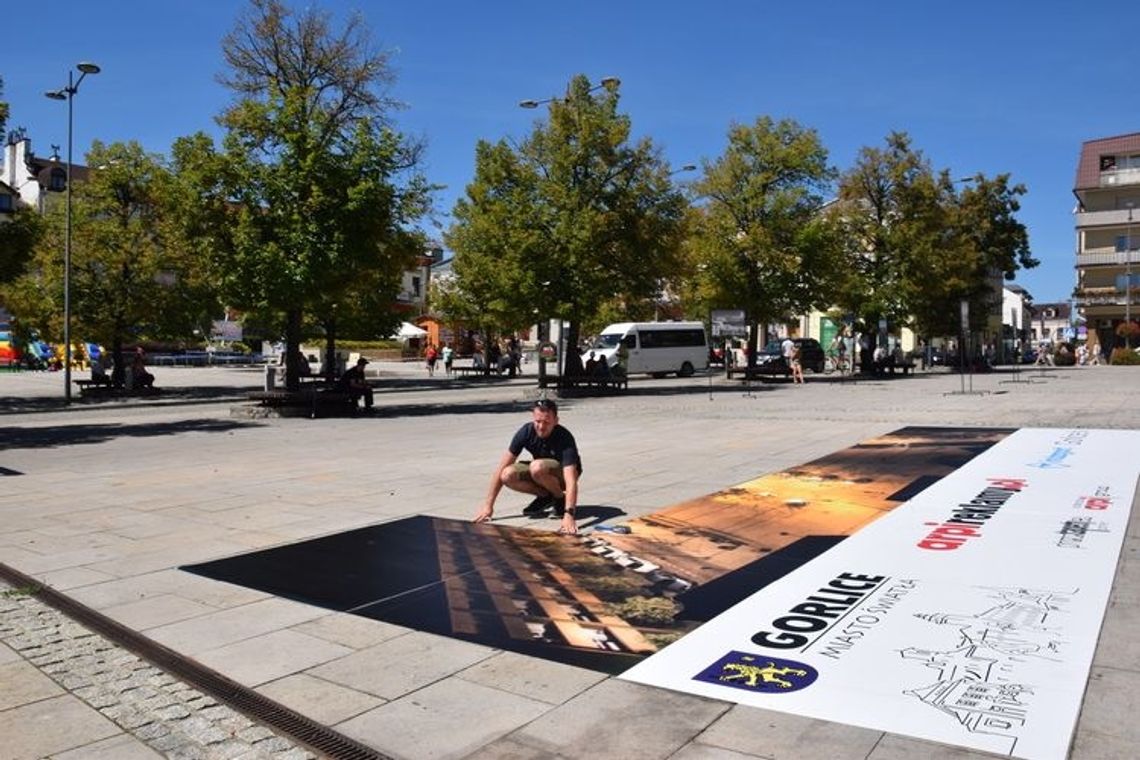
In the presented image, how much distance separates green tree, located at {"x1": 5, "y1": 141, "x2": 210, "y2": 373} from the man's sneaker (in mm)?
21877

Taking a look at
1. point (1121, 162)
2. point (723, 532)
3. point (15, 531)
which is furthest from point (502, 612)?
point (1121, 162)

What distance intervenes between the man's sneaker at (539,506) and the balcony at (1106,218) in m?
71.4

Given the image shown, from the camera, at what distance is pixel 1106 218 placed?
221 ft

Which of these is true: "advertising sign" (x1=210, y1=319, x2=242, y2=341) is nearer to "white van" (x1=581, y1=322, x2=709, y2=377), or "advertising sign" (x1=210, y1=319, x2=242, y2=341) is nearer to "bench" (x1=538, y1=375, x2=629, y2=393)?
"white van" (x1=581, y1=322, x2=709, y2=377)

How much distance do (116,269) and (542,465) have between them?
952 inches

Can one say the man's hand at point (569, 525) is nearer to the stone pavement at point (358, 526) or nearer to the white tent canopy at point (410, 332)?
the stone pavement at point (358, 526)

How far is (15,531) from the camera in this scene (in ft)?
25.7

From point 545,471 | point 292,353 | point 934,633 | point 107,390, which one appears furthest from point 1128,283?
point 934,633

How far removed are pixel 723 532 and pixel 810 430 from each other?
28.8ft

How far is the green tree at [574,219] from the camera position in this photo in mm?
26094

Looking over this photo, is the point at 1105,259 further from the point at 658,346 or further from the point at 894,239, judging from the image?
the point at 658,346

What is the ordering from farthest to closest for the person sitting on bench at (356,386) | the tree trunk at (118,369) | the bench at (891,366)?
the bench at (891,366)
the tree trunk at (118,369)
the person sitting on bench at (356,386)

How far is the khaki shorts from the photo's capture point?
7.80 m

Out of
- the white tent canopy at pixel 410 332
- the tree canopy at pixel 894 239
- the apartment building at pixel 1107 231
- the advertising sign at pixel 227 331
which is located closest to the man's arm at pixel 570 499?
the tree canopy at pixel 894 239
